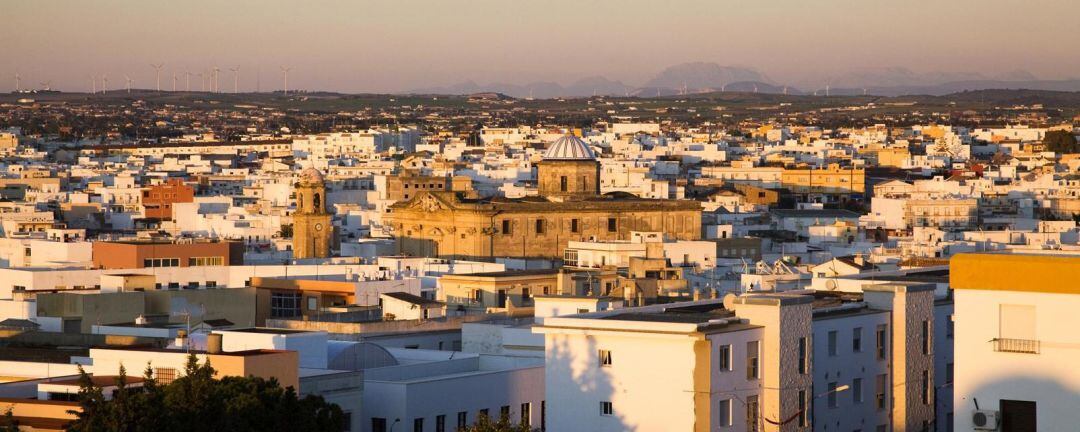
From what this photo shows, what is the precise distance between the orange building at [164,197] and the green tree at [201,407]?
7822 centimetres

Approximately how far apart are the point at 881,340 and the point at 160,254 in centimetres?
2731

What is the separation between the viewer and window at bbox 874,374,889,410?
30062 millimetres

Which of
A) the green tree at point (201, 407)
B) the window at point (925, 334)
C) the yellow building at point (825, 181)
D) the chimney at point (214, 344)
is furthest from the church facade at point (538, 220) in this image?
the yellow building at point (825, 181)

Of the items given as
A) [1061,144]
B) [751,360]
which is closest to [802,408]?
[751,360]

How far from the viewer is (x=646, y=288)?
141 ft

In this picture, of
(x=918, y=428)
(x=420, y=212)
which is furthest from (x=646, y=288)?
(x=420, y=212)

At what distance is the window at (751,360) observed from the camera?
2731 centimetres

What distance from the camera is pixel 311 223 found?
6881 cm

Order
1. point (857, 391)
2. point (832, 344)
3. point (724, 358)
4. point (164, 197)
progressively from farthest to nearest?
point (164, 197), point (857, 391), point (832, 344), point (724, 358)

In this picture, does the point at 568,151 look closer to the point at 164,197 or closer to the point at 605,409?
the point at 164,197

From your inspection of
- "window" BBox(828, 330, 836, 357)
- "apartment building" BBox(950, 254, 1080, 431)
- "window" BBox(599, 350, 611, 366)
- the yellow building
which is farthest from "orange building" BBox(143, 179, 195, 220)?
"apartment building" BBox(950, 254, 1080, 431)

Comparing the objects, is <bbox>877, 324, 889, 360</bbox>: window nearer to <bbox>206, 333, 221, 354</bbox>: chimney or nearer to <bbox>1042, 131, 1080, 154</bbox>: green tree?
<bbox>206, 333, 221, 354</bbox>: chimney

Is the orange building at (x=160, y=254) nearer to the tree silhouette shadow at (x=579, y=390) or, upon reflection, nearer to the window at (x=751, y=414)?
the tree silhouette shadow at (x=579, y=390)

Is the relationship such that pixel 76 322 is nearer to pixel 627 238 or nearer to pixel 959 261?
pixel 959 261
